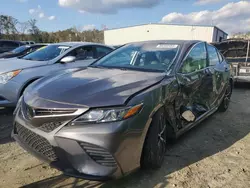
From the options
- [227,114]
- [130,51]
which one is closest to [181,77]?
[130,51]

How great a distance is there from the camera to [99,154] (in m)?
2.04

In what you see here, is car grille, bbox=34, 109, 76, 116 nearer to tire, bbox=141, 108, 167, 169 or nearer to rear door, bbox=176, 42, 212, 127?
tire, bbox=141, 108, 167, 169

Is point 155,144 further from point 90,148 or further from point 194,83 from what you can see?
point 194,83

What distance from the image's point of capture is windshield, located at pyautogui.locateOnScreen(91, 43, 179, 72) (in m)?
3.18

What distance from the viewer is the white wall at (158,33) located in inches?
1324

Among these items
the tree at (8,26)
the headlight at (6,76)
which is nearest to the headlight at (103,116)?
the headlight at (6,76)

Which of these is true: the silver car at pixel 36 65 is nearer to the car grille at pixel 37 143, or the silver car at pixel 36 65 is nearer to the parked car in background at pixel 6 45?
the car grille at pixel 37 143

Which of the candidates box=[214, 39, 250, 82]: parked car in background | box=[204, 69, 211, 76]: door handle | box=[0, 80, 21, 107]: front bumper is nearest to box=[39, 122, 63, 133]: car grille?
box=[0, 80, 21, 107]: front bumper

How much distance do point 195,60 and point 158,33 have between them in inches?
1376

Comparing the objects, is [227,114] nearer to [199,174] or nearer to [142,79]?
[199,174]

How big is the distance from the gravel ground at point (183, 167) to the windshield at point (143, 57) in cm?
121

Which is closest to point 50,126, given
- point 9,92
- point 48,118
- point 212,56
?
point 48,118

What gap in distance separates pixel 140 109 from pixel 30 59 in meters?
3.83

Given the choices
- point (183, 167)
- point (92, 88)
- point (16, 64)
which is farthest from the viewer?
point (16, 64)
